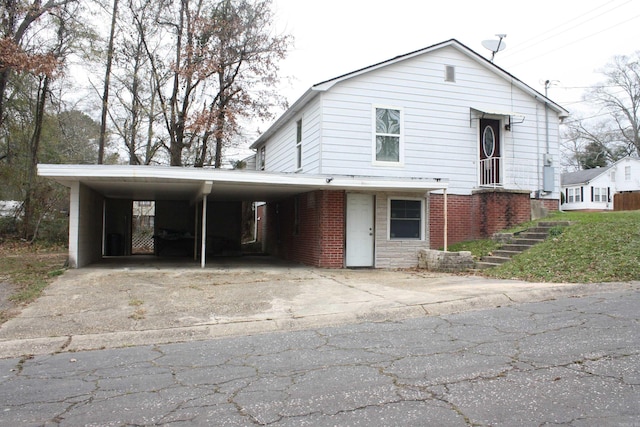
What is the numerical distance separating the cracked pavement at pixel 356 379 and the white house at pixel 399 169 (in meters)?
6.94

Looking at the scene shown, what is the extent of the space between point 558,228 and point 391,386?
10967 mm

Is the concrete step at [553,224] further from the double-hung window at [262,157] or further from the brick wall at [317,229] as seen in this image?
the double-hung window at [262,157]

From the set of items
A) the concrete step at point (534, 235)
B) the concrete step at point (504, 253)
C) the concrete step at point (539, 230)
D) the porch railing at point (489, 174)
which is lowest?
the concrete step at point (504, 253)

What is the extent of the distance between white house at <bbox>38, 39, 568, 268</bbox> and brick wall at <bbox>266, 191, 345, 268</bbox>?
31 mm

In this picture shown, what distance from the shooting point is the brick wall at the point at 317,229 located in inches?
542

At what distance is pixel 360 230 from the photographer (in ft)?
46.6

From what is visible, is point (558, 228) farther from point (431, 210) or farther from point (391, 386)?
point (391, 386)

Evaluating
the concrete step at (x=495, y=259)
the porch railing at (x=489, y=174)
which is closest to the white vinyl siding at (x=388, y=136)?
the porch railing at (x=489, y=174)

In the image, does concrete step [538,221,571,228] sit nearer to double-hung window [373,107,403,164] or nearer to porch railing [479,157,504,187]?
porch railing [479,157,504,187]

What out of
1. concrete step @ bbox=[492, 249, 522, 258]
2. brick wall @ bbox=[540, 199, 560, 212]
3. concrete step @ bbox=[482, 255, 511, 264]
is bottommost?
concrete step @ bbox=[482, 255, 511, 264]

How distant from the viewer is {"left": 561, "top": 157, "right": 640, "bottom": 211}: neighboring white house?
40.6m

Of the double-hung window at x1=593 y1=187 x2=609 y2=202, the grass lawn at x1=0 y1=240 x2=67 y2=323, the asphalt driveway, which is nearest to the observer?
the asphalt driveway

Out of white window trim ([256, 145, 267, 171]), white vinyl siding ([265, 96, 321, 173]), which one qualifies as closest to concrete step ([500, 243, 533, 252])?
white vinyl siding ([265, 96, 321, 173])

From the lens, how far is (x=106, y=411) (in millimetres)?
3898
